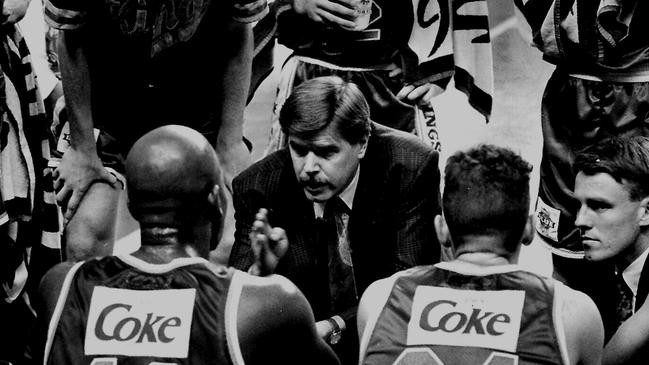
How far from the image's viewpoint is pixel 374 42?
4.97 metres

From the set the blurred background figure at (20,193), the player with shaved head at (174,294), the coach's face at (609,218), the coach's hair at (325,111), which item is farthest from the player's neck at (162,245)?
the blurred background figure at (20,193)

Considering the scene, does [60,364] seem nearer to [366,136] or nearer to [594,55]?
[366,136]

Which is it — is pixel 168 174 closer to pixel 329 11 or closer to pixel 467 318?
pixel 467 318

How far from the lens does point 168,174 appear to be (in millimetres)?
2715

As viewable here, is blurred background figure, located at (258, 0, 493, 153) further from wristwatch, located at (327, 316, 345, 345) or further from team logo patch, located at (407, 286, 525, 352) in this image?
team logo patch, located at (407, 286, 525, 352)

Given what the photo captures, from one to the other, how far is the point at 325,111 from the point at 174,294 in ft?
4.33

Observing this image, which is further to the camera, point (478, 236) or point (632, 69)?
point (632, 69)

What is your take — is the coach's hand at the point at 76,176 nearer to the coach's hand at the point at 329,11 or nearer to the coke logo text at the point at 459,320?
the coach's hand at the point at 329,11

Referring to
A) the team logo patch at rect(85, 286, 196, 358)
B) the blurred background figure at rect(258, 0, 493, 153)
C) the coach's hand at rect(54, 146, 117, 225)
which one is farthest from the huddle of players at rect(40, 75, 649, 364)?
the blurred background figure at rect(258, 0, 493, 153)

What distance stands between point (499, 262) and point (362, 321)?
343 mm

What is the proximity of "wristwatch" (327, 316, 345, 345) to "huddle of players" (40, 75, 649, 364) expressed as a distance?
0.89m

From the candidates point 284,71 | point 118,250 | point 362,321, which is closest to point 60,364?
point 362,321

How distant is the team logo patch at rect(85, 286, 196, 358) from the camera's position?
2.63m

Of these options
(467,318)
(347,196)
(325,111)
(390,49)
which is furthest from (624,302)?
(390,49)
